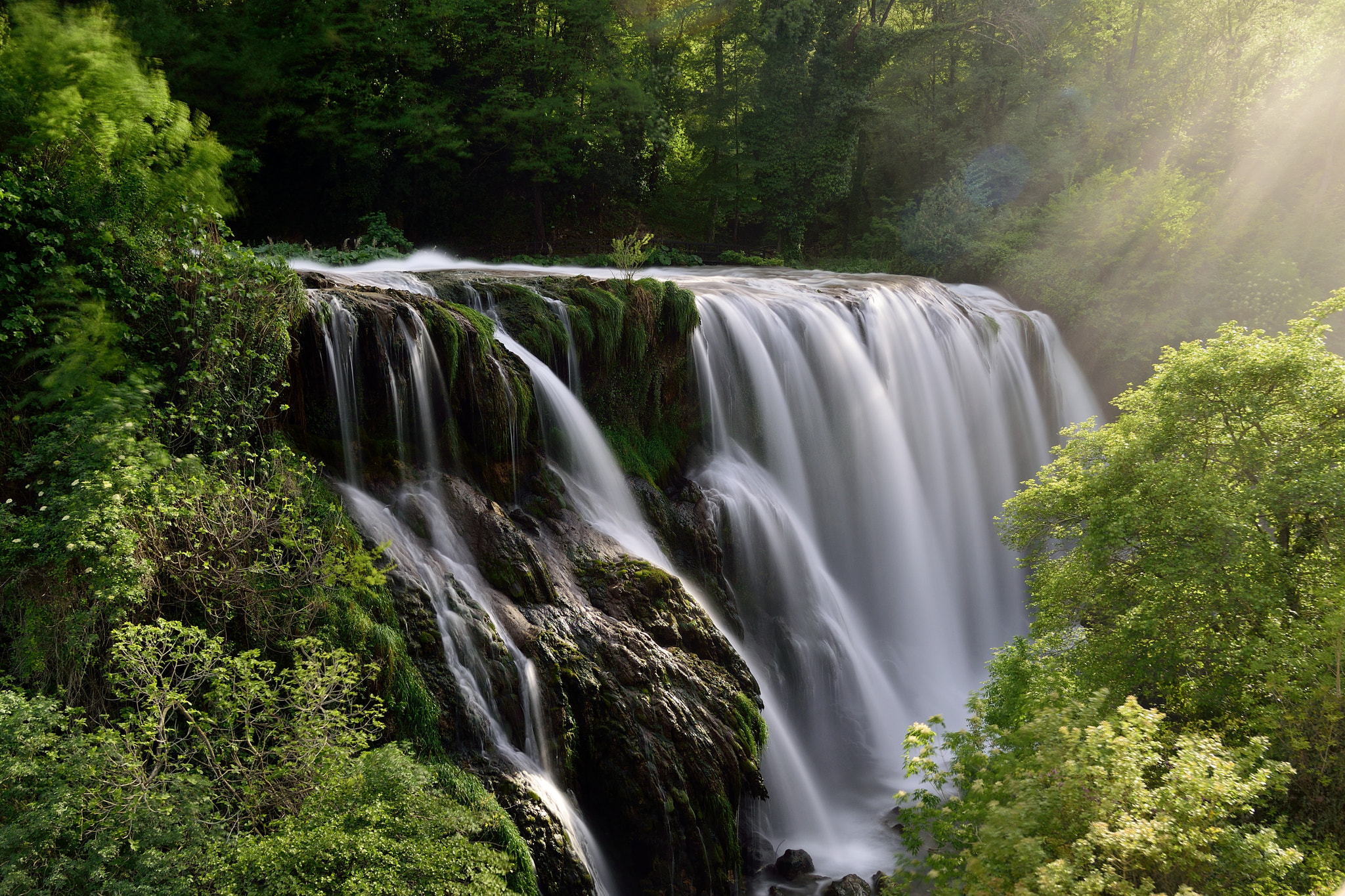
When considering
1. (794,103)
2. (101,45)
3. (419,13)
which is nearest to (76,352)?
(101,45)

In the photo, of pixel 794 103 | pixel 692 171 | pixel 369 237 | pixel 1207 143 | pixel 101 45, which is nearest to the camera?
pixel 101 45

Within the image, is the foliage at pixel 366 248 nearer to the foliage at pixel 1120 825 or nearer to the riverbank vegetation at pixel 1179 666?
the riverbank vegetation at pixel 1179 666

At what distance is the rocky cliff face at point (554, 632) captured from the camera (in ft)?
30.9

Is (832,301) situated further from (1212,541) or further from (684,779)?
(684,779)

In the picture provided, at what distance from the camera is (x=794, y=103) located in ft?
121

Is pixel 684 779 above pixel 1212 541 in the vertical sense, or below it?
A: below

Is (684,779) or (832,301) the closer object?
(684,779)

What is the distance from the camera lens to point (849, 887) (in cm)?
1066

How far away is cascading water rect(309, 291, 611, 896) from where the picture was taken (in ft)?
30.1

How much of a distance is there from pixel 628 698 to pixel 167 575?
543cm

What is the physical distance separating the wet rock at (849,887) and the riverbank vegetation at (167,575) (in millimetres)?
4707

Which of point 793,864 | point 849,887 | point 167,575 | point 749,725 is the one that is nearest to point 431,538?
point 167,575

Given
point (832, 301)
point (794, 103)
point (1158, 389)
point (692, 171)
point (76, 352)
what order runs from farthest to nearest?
point (692, 171) < point (794, 103) < point (832, 301) < point (1158, 389) < point (76, 352)

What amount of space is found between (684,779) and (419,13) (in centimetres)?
2809
